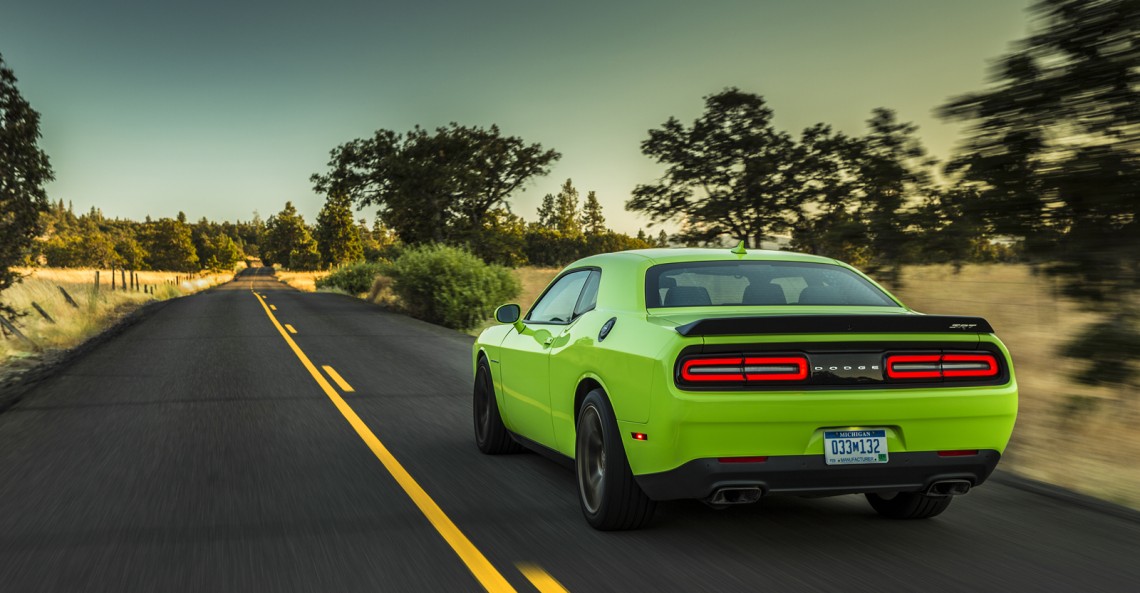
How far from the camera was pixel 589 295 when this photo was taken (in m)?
5.90

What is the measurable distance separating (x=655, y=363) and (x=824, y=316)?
83 centimetres

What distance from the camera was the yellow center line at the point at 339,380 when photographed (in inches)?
438

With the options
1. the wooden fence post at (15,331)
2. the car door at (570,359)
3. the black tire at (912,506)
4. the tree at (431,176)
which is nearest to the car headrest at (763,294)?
the car door at (570,359)

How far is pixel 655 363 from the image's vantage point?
4.39 meters

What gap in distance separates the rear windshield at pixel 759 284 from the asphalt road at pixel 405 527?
49.7 inches

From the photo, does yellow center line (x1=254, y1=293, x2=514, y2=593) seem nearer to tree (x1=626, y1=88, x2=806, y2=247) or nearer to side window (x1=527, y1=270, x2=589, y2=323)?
side window (x1=527, y1=270, x2=589, y2=323)

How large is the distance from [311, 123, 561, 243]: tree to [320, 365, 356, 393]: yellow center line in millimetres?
29536

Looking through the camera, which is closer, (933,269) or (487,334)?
(487,334)

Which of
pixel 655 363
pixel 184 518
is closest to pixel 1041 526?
pixel 655 363

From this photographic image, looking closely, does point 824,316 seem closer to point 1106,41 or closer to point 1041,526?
point 1041,526

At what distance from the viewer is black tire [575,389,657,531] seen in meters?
4.75

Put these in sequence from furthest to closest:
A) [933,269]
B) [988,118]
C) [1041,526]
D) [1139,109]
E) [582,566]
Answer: [933,269] → [988,118] → [1139,109] → [1041,526] → [582,566]

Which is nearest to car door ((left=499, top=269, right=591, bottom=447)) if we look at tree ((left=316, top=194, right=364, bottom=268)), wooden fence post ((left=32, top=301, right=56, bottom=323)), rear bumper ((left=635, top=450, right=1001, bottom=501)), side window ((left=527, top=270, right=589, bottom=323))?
side window ((left=527, top=270, right=589, bottom=323))

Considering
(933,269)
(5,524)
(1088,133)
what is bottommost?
(5,524)
